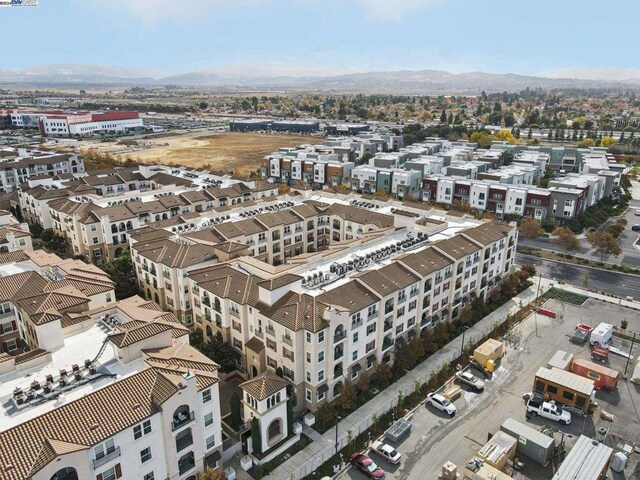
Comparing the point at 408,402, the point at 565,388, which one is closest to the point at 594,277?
the point at 565,388

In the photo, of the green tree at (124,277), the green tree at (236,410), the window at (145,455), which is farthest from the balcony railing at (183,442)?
the green tree at (124,277)

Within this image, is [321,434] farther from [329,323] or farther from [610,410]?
[610,410]

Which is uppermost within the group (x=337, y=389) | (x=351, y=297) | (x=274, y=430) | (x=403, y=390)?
(x=351, y=297)

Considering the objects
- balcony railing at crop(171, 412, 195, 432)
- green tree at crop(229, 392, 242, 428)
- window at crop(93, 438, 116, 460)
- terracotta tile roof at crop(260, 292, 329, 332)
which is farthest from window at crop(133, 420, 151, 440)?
terracotta tile roof at crop(260, 292, 329, 332)

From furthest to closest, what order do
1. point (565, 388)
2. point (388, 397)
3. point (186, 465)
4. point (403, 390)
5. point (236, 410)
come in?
point (403, 390), point (388, 397), point (565, 388), point (236, 410), point (186, 465)

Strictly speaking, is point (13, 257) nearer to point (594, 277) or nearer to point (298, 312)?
point (298, 312)

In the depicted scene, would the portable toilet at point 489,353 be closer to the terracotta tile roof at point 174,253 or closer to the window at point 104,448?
the terracotta tile roof at point 174,253

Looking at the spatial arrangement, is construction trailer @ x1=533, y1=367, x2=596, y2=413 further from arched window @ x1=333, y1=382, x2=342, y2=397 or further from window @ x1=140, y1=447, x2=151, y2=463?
window @ x1=140, y1=447, x2=151, y2=463
